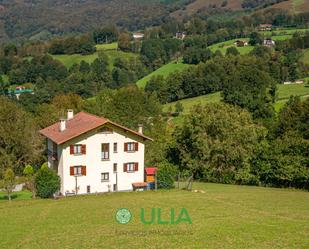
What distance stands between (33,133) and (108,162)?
1587 cm

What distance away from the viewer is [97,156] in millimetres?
46312

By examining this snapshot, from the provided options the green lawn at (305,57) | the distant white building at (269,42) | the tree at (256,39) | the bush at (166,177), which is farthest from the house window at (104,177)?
the tree at (256,39)

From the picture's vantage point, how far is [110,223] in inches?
999

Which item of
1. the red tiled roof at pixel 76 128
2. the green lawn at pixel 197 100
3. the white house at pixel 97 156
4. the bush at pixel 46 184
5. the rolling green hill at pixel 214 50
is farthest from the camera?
the rolling green hill at pixel 214 50

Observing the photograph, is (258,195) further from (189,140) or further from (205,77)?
(205,77)

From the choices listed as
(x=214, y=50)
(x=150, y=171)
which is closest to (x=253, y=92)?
(x=150, y=171)

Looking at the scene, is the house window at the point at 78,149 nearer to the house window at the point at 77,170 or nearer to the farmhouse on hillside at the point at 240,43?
the house window at the point at 77,170

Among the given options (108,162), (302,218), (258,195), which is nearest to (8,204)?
(108,162)

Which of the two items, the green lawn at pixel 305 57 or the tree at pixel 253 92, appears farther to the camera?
the green lawn at pixel 305 57

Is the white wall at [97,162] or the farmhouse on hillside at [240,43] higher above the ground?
the farmhouse on hillside at [240,43]

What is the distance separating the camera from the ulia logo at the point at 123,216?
25839mm

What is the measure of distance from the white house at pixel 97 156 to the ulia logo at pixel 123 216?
1663 cm

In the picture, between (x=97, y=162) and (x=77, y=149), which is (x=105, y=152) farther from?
(x=77, y=149)

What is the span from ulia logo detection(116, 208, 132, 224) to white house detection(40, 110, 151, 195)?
1663cm
